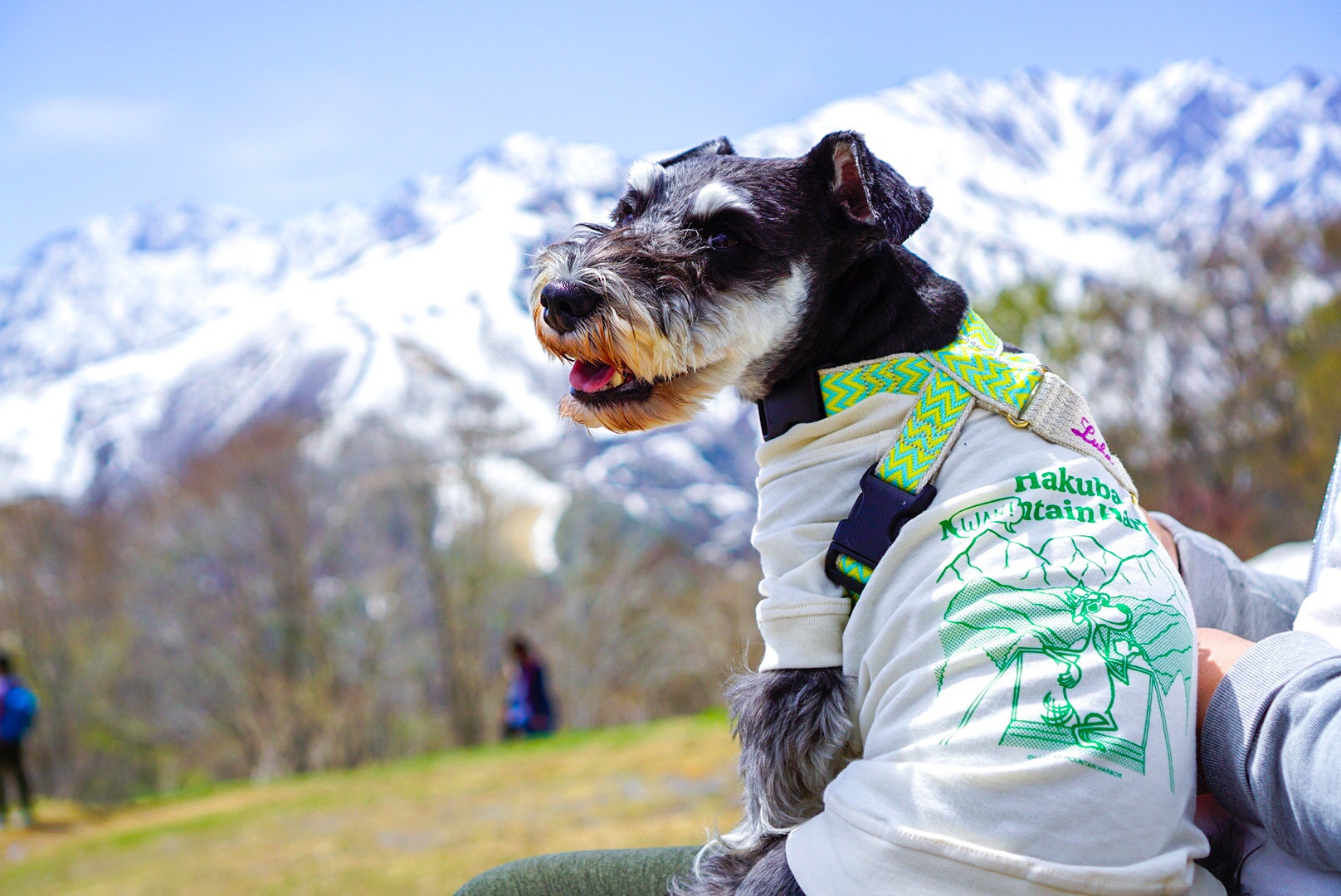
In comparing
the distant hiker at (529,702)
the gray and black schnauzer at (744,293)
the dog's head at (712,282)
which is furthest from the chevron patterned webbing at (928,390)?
the distant hiker at (529,702)

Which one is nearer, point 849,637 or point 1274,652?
point 1274,652

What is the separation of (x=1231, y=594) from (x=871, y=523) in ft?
2.65

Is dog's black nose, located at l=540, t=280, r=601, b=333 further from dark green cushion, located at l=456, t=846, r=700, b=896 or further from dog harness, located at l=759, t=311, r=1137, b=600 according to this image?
dark green cushion, located at l=456, t=846, r=700, b=896

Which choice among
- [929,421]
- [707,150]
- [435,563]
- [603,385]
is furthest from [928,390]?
[435,563]

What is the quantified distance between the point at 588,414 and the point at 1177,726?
1283 millimetres

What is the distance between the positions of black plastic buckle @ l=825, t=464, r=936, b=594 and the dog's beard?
58 cm

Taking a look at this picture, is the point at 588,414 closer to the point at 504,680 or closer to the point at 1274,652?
the point at 1274,652

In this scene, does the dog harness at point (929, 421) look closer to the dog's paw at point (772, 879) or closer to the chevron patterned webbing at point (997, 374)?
Result: the chevron patterned webbing at point (997, 374)

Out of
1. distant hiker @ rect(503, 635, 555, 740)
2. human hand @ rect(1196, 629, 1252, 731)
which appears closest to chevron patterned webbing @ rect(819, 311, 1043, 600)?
human hand @ rect(1196, 629, 1252, 731)

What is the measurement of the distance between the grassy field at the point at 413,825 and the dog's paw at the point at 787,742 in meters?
3.54

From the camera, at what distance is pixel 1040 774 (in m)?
1.12

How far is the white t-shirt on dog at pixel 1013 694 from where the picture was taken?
1106 mm

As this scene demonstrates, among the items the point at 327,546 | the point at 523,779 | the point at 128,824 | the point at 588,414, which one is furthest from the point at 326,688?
the point at 588,414

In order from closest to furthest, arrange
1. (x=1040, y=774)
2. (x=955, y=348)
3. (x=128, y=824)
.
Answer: (x=1040, y=774) → (x=955, y=348) → (x=128, y=824)
